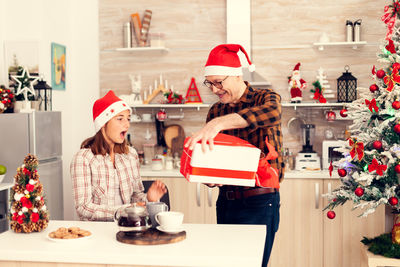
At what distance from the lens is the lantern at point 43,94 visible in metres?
4.24

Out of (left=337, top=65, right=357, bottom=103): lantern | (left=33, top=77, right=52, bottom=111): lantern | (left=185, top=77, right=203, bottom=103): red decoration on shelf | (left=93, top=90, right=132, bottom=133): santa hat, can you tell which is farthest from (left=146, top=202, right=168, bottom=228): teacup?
(left=337, top=65, right=357, bottom=103): lantern

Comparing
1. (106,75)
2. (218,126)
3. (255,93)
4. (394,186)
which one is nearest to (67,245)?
(218,126)

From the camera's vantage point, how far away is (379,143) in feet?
11.4

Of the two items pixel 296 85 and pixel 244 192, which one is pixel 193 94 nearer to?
pixel 296 85

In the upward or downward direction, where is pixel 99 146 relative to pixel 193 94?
downward

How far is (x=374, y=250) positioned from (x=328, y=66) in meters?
1.97

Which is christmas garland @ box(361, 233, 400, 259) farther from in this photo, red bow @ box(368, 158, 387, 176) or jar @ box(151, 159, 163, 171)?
jar @ box(151, 159, 163, 171)

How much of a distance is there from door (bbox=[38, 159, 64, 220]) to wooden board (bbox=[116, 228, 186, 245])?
1.86 m

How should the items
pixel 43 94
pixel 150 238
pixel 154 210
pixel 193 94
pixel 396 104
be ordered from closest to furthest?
pixel 150 238, pixel 154 210, pixel 396 104, pixel 43 94, pixel 193 94

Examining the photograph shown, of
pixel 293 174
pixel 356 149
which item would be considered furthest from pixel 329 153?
pixel 356 149

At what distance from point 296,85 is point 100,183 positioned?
264 cm

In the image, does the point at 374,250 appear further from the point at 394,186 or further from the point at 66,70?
the point at 66,70

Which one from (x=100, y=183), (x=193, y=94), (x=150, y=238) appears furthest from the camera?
(x=193, y=94)

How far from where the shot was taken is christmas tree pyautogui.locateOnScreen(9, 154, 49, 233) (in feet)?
8.08
